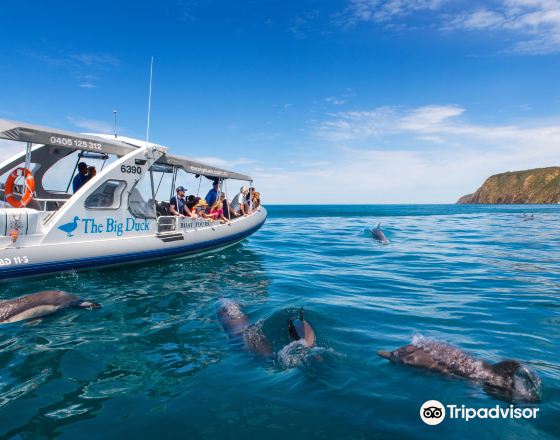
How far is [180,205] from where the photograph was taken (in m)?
14.1

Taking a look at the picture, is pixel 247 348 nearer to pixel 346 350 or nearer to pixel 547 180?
pixel 346 350

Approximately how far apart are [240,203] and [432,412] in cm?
1502

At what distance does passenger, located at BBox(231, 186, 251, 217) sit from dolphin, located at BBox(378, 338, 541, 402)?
1312 cm

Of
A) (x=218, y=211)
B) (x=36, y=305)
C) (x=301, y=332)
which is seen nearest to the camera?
(x=301, y=332)

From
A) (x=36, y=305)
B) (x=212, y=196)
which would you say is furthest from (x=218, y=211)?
(x=36, y=305)

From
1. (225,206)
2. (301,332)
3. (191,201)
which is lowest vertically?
(301,332)

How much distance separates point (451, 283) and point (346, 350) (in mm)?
6188

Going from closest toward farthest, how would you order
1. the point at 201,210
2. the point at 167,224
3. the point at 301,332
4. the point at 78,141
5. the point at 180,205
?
the point at 301,332, the point at 78,141, the point at 167,224, the point at 180,205, the point at 201,210

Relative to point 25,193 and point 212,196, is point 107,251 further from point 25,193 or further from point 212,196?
point 212,196

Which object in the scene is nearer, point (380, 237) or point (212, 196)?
point (212, 196)

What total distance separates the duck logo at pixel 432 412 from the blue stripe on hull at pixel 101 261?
31.4 feet

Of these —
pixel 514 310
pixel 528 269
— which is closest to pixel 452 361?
pixel 514 310

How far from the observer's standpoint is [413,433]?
371 centimetres

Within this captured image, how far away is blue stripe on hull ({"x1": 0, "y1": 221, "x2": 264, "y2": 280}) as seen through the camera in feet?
30.1
